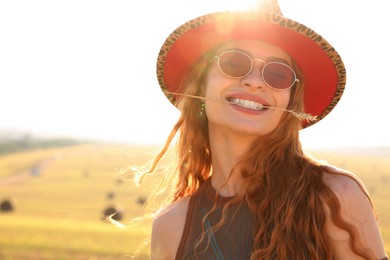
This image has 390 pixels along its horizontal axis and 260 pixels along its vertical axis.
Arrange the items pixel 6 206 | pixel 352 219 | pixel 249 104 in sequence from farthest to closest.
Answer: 1. pixel 6 206
2. pixel 249 104
3. pixel 352 219

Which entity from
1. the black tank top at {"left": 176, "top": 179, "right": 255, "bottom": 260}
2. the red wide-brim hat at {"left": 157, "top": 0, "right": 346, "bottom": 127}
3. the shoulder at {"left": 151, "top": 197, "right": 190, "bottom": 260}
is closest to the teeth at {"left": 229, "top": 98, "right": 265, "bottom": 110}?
the red wide-brim hat at {"left": 157, "top": 0, "right": 346, "bottom": 127}

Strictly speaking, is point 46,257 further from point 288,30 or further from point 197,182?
point 288,30

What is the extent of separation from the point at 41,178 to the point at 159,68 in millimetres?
52377

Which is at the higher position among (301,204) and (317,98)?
(317,98)

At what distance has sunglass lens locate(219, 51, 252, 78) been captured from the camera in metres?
3.71

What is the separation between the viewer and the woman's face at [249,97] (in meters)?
3.68

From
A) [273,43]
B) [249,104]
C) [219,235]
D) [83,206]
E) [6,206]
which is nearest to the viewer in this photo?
[219,235]

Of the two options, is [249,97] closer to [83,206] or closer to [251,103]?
[251,103]

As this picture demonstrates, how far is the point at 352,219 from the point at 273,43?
113 cm

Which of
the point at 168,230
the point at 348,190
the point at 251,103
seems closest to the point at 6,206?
the point at 168,230

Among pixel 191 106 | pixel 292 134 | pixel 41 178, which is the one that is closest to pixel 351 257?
pixel 292 134

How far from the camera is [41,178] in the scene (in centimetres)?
5509

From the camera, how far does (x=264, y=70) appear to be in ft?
12.1

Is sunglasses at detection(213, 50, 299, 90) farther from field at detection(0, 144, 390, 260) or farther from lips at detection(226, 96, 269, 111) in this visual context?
field at detection(0, 144, 390, 260)
